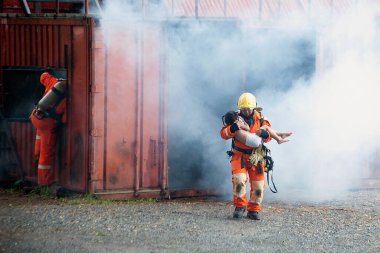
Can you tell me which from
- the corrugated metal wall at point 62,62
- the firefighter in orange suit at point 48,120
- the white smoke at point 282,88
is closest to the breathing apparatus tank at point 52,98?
the firefighter in orange suit at point 48,120

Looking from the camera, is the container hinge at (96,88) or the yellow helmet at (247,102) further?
the container hinge at (96,88)

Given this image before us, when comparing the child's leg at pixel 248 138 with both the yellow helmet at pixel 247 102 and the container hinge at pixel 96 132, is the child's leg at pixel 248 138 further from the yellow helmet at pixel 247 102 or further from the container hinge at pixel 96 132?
the container hinge at pixel 96 132

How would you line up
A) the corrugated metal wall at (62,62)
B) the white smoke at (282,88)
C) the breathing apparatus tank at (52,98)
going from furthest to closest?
1. the white smoke at (282,88)
2. the breathing apparatus tank at (52,98)
3. the corrugated metal wall at (62,62)

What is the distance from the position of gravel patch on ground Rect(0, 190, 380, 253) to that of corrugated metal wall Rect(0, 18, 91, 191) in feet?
2.35

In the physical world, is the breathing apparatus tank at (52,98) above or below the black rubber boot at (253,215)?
above

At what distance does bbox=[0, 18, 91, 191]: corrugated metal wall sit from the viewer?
9.19 m

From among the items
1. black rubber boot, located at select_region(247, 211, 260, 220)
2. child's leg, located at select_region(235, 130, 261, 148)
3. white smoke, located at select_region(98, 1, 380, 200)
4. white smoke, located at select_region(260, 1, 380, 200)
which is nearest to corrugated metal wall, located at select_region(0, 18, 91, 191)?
white smoke, located at select_region(98, 1, 380, 200)

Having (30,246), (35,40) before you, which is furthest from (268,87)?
(30,246)

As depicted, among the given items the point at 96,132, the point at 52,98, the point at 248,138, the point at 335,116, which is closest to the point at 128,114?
the point at 96,132

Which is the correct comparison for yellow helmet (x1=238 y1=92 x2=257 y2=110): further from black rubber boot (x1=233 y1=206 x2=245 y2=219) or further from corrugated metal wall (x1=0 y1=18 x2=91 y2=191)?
corrugated metal wall (x1=0 y1=18 x2=91 y2=191)

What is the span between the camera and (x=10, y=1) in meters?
13.1

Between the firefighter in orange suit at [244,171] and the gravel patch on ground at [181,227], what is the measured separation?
0.22 metres

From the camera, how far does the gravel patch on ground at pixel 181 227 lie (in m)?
6.44

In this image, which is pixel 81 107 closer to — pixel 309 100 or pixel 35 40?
pixel 35 40
